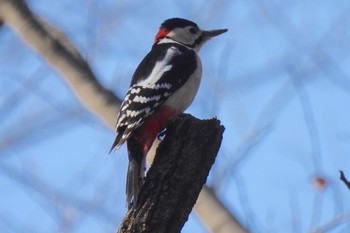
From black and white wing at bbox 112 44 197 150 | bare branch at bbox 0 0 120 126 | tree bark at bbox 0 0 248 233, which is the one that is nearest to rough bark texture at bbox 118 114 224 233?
black and white wing at bbox 112 44 197 150

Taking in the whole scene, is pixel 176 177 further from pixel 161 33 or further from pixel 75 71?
pixel 75 71

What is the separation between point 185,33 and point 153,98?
1163mm

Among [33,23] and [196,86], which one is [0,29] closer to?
[33,23]

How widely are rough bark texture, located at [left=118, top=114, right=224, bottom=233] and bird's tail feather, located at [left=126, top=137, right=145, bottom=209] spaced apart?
113 millimetres

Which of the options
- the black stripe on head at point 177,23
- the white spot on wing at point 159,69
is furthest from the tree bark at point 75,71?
the white spot on wing at point 159,69

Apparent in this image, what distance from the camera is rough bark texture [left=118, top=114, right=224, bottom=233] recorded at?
362 centimetres

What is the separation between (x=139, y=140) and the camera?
4.55 meters

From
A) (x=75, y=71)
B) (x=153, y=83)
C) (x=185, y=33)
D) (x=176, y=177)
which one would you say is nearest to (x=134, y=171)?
(x=176, y=177)

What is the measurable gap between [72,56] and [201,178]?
9.63 feet

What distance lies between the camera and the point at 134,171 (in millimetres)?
4266

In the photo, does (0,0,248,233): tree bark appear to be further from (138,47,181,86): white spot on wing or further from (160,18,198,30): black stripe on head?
(138,47,181,86): white spot on wing

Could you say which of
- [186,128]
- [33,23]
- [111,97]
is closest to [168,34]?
[111,97]

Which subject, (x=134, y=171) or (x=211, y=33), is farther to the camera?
(x=211, y=33)

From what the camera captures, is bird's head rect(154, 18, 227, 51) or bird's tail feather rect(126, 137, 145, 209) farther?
bird's head rect(154, 18, 227, 51)
